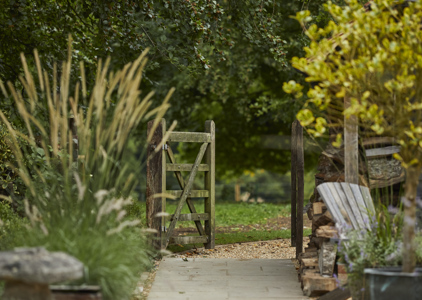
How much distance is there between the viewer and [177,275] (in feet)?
18.6

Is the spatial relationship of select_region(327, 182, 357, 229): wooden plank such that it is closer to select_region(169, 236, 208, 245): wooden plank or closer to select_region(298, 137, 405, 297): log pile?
select_region(298, 137, 405, 297): log pile

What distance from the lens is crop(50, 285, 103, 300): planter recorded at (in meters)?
3.08

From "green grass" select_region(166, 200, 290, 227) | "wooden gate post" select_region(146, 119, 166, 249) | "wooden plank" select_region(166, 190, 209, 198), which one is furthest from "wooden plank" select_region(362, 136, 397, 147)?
"green grass" select_region(166, 200, 290, 227)

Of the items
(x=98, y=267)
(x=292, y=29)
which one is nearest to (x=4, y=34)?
(x=98, y=267)

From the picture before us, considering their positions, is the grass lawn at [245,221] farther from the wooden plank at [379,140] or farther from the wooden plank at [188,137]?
the wooden plank at [379,140]

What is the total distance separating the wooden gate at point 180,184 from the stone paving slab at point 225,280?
23.9 inches

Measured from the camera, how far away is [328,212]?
513 cm

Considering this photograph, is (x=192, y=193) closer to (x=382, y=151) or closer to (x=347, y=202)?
(x=382, y=151)

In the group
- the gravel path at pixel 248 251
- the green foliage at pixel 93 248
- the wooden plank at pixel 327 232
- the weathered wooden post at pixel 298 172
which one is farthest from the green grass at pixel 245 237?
the green foliage at pixel 93 248

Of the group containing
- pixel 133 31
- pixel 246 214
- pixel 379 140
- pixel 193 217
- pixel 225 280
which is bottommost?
pixel 246 214

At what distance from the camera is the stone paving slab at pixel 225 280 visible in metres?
4.80

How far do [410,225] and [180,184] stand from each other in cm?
434

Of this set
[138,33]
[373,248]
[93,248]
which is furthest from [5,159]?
[373,248]

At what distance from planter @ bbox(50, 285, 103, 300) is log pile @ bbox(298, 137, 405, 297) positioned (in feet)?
7.24
